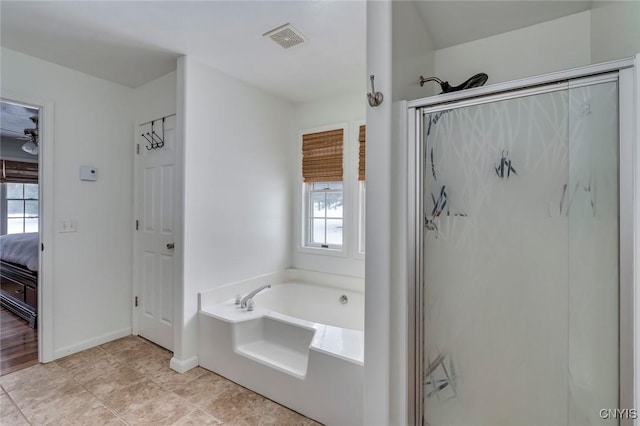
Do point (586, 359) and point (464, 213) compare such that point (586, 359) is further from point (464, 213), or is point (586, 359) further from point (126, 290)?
point (126, 290)

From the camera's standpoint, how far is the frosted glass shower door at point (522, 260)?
1.12 m

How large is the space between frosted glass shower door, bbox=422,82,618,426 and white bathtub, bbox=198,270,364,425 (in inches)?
19.4

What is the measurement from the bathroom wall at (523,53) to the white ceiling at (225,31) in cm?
6

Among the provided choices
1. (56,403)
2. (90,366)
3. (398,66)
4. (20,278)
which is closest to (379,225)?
(398,66)

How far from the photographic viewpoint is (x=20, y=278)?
3.32 meters

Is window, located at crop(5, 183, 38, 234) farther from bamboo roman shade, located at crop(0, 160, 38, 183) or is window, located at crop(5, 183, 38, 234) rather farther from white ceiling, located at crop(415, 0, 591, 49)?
white ceiling, located at crop(415, 0, 591, 49)

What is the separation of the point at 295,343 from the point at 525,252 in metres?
1.55

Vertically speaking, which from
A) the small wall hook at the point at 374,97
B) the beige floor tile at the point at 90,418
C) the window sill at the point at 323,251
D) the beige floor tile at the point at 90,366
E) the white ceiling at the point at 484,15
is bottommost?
the beige floor tile at the point at 90,418

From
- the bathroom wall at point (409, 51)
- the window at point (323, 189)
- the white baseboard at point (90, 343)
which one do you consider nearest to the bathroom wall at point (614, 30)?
the bathroom wall at point (409, 51)

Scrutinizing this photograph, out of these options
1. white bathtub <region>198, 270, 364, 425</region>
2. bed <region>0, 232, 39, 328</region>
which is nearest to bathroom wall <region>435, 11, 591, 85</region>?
white bathtub <region>198, 270, 364, 425</region>

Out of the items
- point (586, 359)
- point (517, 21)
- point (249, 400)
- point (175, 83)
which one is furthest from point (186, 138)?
point (586, 359)

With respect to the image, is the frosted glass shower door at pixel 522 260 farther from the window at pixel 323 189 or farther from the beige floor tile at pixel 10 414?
the beige floor tile at pixel 10 414

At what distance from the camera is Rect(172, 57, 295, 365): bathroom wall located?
91.2 inches

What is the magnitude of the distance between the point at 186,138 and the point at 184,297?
48.6 inches
